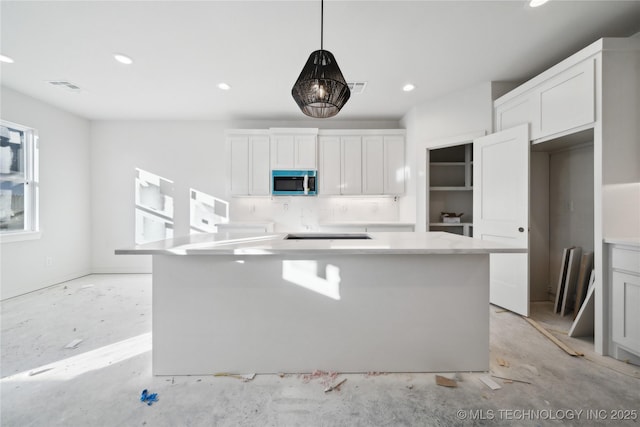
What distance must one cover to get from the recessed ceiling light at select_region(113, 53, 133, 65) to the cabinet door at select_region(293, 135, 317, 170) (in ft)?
7.59

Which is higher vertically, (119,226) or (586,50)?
(586,50)

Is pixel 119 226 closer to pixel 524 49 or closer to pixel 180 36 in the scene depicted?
pixel 180 36

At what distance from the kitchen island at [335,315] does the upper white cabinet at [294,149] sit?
2822 mm

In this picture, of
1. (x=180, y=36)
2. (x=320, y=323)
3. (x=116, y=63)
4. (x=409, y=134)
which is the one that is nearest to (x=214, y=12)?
(x=180, y=36)

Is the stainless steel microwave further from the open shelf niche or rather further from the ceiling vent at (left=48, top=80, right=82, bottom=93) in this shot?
the ceiling vent at (left=48, top=80, right=82, bottom=93)

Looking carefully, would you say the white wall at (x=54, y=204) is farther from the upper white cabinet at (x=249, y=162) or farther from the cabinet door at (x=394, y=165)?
the cabinet door at (x=394, y=165)

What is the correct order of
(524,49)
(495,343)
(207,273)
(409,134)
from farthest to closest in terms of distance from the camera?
1. (409,134)
2. (524,49)
3. (495,343)
4. (207,273)

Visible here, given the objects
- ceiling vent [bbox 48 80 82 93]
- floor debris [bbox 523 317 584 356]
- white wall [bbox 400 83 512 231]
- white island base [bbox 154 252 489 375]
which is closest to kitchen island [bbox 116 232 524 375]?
white island base [bbox 154 252 489 375]

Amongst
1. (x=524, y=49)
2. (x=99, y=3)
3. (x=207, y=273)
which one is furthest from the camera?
(x=524, y=49)

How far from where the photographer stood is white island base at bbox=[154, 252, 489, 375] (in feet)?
6.06

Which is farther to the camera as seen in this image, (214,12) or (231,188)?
(231,188)

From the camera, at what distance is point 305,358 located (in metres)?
1.87

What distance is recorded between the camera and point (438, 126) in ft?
12.2

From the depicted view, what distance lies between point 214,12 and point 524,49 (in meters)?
2.86
